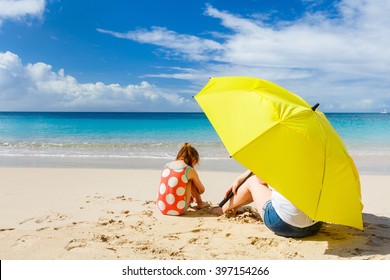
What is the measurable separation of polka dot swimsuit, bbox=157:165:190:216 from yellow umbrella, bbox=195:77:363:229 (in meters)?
1.50

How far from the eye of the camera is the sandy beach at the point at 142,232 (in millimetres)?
3986

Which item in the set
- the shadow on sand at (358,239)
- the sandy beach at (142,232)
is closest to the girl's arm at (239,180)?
the sandy beach at (142,232)

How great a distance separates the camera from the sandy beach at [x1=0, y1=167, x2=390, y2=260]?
13.1 ft

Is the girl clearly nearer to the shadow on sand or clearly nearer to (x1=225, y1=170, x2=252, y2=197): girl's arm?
(x1=225, y1=170, x2=252, y2=197): girl's arm

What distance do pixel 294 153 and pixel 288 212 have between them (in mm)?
820

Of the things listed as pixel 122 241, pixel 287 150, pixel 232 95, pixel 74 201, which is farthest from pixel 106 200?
pixel 287 150

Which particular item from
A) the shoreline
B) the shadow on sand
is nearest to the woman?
the shadow on sand

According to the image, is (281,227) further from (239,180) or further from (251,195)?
(239,180)

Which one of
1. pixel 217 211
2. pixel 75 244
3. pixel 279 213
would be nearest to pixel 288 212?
pixel 279 213

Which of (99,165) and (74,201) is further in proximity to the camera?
(99,165)

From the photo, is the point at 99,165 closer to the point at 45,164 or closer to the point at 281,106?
the point at 45,164

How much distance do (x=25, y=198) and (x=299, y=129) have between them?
488 cm

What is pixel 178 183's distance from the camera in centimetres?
523

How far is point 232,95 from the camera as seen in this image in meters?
4.07
